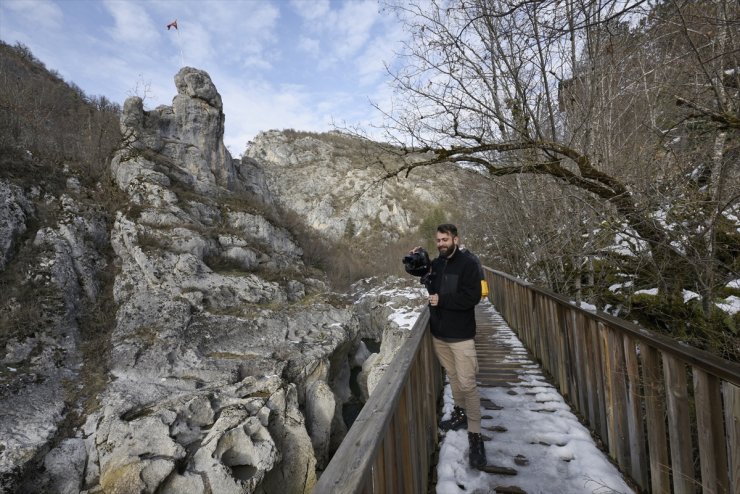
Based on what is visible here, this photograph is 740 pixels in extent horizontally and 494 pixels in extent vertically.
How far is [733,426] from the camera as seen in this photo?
4.74ft

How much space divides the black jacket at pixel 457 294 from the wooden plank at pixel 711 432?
148 centimetres

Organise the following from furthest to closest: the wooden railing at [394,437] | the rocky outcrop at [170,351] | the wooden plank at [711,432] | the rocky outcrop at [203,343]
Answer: the rocky outcrop at [203,343] → the rocky outcrop at [170,351] → the wooden plank at [711,432] → the wooden railing at [394,437]

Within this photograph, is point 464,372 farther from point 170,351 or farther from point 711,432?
point 170,351

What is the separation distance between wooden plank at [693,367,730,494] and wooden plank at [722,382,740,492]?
0.17 ft

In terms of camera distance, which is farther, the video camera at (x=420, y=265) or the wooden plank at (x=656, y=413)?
the video camera at (x=420, y=265)

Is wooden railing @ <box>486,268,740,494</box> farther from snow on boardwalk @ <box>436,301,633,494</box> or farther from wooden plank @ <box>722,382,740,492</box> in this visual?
snow on boardwalk @ <box>436,301,633,494</box>

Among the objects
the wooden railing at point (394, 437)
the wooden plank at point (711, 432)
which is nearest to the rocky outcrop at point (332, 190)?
the wooden railing at point (394, 437)

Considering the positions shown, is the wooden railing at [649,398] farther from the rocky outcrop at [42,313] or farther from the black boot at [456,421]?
the rocky outcrop at [42,313]

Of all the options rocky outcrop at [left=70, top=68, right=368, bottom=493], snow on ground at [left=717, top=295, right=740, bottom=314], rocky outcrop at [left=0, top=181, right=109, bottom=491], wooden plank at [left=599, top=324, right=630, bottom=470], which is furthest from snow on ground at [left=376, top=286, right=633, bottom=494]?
rocky outcrop at [left=0, top=181, right=109, bottom=491]

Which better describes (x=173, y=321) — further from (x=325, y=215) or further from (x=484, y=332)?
(x=325, y=215)

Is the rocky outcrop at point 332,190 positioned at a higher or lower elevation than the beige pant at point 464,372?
higher

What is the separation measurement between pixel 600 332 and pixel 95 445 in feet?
40.0

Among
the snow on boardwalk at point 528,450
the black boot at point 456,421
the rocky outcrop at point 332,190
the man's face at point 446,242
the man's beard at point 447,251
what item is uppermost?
the rocky outcrop at point 332,190

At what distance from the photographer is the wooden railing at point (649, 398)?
1.56m
